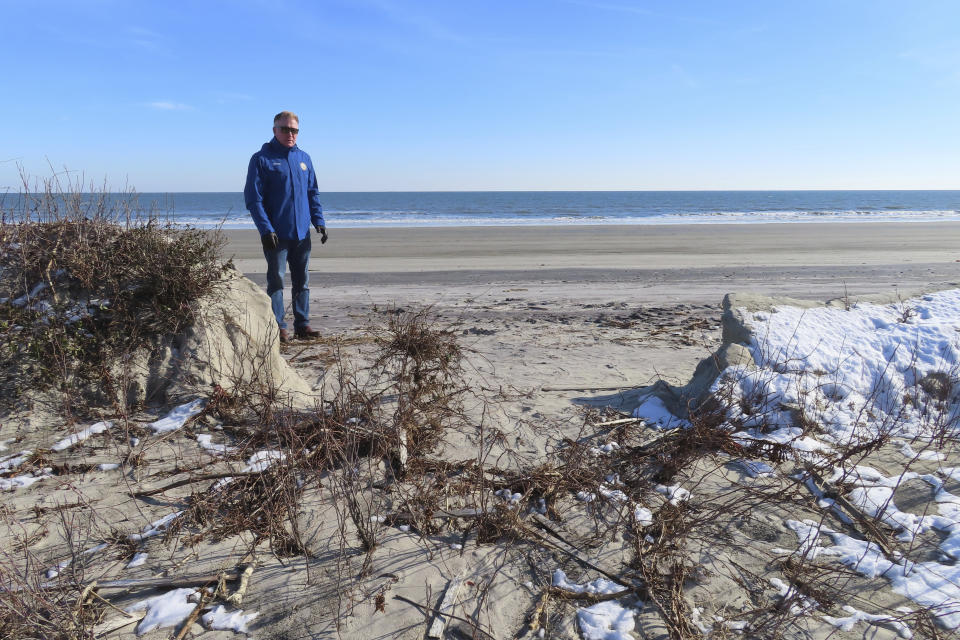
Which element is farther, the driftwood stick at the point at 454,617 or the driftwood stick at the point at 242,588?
the driftwood stick at the point at 242,588

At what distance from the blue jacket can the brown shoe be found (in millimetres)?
1060

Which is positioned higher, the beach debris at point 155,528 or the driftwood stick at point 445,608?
the beach debris at point 155,528

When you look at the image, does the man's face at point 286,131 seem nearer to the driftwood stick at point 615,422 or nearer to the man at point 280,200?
the man at point 280,200

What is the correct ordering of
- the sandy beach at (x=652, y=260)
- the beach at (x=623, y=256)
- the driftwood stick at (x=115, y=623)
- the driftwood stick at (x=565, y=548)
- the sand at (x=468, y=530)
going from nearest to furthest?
the driftwood stick at (x=115, y=623)
the sand at (x=468, y=530)
the driftwood stick at (x=565, y=548)
the sandy beach at (x=652, y=260)
the beach at (x=623, y=256)

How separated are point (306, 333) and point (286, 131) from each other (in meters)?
2.22

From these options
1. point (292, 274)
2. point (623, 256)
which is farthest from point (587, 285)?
point (292, 274)

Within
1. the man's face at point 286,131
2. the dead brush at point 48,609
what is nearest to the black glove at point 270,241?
the man's face at point 286,131

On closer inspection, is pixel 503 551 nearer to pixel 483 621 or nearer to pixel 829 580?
pixel 483 621

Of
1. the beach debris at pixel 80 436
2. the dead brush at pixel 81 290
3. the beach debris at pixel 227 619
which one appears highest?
the dead brush at pixel 81 290

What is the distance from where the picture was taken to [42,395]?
12.4ft

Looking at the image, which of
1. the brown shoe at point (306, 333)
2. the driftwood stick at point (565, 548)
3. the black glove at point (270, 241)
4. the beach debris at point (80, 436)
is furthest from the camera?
the brown shoe at point (306, 333)

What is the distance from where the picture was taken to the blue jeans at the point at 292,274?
5.82 meters

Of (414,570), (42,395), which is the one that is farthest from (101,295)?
(414,570)

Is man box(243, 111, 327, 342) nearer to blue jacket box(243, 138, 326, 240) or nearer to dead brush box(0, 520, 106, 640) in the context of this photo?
blue jacket box(243, 138, 326, 240)
